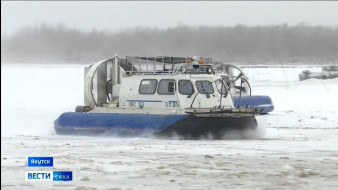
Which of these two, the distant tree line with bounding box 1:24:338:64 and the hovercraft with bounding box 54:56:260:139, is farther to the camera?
the hovercraft with bounding box 54:56:260:139

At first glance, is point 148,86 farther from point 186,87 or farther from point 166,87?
point 186,87

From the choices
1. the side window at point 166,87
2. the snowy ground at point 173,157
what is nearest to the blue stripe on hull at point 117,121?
the snowy ground at point 173,157

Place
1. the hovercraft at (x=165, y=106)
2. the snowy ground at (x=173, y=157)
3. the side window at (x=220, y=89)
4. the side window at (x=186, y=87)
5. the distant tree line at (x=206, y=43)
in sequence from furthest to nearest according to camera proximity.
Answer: the side window at (x=220, y=89)
the side window at (x=186, y=87)
the hovercraft at (x=165, y=106)
the snowy ground at (x=173, y=157)
the distant tree line at (x=206, y=43)

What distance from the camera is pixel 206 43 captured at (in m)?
7.29

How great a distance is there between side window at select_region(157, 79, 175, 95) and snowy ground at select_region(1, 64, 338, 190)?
1.18 metres

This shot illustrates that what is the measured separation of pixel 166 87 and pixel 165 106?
0.36 m

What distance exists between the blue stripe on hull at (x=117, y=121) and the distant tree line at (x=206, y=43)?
3.49 meters

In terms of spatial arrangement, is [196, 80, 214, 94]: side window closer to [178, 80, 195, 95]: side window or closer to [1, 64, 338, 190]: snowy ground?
[178, 80, 195, 95]: side window

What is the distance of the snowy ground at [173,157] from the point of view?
6.66 m

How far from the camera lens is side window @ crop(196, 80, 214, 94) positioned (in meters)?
13.0

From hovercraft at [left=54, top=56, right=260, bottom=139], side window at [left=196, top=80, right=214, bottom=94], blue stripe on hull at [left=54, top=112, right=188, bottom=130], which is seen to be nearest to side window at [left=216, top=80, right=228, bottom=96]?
hovercraft at [left=54, top=56, right=260, bottom=139]

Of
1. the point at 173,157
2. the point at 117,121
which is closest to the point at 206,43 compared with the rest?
the point at 173,157

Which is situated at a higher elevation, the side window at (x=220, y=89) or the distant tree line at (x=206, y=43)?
the distant tree line at (x=206, y=43)

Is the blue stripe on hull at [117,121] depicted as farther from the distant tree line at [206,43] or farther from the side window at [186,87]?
the distant tree line at [206,43]
